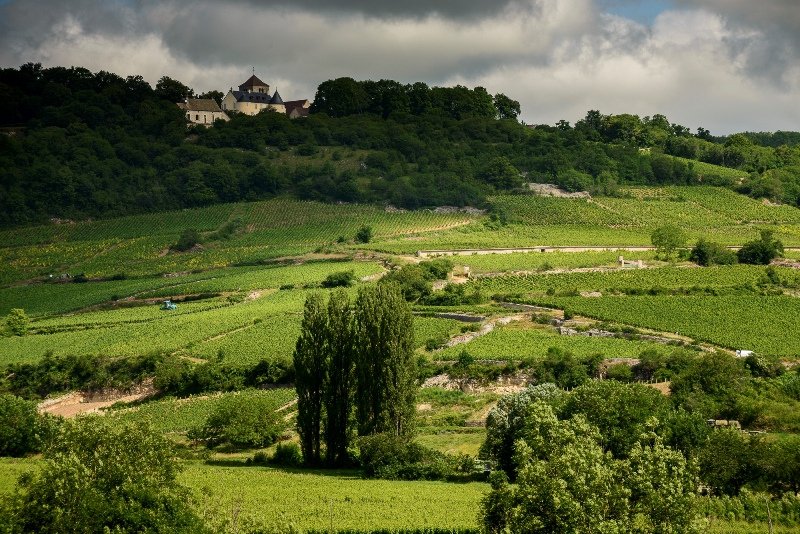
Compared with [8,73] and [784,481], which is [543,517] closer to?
[784,481]

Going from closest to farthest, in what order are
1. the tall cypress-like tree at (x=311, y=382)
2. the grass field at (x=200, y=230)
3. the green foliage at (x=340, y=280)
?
the tall cypress-like tree at (x=311, y=382) → the green foliage at (x=340, y=280) → the grass field at (x=200, y=230)

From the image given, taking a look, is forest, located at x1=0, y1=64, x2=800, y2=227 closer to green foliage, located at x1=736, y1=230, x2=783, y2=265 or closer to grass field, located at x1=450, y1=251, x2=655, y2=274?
grass field, located at x1=450, y1=251, x2=655, y2=274

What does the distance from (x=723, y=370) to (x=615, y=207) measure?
63.9m

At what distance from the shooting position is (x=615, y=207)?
118188 mm

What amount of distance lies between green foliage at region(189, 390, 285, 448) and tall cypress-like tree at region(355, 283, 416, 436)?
263 inches

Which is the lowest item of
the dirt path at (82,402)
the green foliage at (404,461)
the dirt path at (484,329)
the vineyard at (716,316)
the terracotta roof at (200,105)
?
the dirt path at (82,402)

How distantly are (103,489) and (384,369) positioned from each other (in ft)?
56.5

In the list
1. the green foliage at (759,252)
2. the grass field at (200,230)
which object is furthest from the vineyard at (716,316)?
the grass field at (200,230)

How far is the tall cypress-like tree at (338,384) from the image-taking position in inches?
1929

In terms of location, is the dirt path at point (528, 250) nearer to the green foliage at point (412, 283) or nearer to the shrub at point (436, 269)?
the shrub at point (436, 269)

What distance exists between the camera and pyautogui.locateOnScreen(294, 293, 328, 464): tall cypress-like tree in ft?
161

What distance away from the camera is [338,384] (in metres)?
49.4

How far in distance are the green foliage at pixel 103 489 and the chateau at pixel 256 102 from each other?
128 m

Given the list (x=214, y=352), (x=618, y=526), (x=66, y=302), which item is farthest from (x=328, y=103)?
(x=618, y=526)
